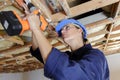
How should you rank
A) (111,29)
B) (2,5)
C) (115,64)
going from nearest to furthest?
1. (2,5)
2. (111,29)
3. (115,64)

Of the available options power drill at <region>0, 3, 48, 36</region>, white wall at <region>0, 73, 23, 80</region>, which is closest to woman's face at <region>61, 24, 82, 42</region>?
power drill at <region>0, 3, 48, 36</region>

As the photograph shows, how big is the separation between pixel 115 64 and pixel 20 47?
120 inches

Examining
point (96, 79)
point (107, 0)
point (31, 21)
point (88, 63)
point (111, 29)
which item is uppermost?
point (31, 21)

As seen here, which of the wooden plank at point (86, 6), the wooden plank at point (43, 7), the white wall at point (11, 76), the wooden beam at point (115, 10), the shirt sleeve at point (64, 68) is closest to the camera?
the shirt sleeve at point (64, 68)

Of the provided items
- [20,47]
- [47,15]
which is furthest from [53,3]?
[20,47]

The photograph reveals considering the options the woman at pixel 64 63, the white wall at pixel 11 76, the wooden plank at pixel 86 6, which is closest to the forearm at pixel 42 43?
the woman at pixel 64 63

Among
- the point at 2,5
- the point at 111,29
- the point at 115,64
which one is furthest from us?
the point at 115,64

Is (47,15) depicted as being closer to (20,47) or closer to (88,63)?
(88,63)

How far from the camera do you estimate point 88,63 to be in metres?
1.30

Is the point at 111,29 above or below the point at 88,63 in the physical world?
below

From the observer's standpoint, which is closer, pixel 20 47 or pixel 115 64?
pixel 20 47

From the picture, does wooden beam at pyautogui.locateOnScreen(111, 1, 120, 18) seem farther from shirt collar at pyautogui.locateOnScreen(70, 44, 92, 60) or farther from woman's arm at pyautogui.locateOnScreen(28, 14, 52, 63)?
woman's arm at pyautogui.locateOnScreen(28, 14, 52, 63)

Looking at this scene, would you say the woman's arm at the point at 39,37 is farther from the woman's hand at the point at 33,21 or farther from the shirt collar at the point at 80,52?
the shirt collar at the point at 80,52

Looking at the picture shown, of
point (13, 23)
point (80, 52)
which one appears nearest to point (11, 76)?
point (80, 52)
